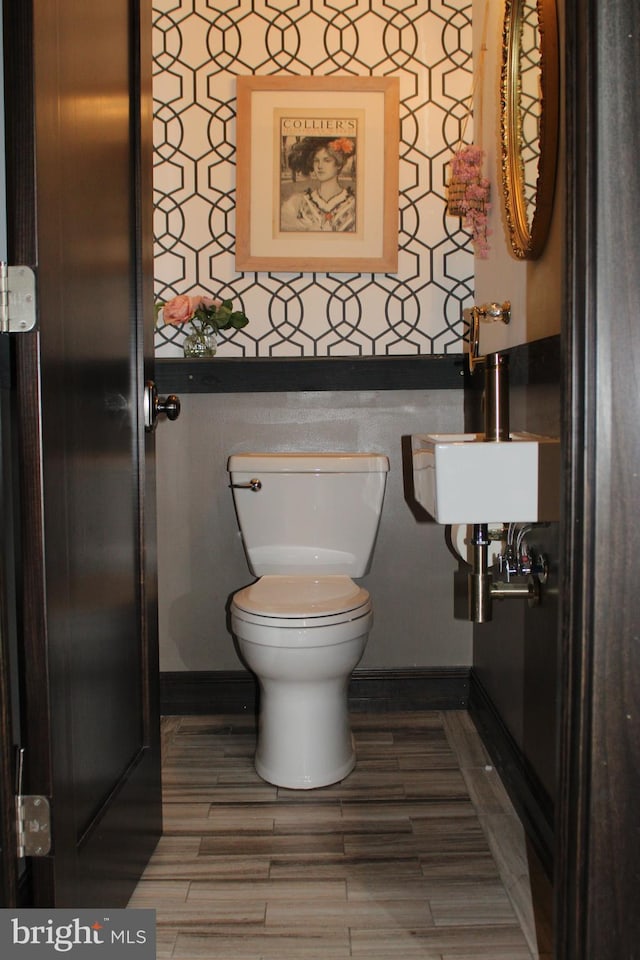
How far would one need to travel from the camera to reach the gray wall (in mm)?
2717

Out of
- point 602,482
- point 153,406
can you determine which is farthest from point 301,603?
point 602,482

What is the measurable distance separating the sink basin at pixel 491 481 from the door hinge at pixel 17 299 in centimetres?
75

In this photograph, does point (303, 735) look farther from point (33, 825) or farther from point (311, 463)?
point (33, 825)

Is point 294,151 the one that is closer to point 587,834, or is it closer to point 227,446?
point 227,446

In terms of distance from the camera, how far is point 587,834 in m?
0.97

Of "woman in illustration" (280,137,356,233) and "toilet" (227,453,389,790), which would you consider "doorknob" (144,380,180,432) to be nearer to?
"toilet" (227,453,389,790)

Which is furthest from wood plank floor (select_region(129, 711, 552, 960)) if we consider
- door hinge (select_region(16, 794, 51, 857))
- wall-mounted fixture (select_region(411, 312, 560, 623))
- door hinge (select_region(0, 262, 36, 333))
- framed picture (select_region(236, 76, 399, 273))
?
framed picture (select_region(236, 76, 399, 273))

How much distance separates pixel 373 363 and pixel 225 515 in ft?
2.28

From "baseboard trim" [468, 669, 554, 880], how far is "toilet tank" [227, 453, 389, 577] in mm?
571

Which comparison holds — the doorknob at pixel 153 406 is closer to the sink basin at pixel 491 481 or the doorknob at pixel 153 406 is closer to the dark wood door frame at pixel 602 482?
the sink basin at pixel 491 481

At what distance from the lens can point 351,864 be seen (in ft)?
6.07

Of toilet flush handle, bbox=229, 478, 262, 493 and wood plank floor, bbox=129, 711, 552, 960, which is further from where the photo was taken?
toilet flush handle, bbox=229, 478, 262, 493

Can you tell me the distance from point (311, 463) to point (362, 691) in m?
0.84

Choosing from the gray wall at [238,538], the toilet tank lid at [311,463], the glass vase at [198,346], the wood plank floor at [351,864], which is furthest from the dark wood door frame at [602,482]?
the glass vase at [198,346]
